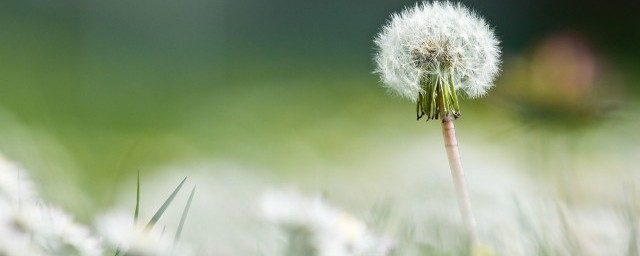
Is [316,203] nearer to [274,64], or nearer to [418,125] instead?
[418,125]

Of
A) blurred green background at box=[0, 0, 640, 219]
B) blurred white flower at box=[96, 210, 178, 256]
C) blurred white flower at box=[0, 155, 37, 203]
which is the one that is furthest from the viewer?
blurred green background at box=[0, 0, 640, 219]

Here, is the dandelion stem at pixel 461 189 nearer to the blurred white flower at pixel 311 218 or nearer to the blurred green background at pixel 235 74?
the blurred white flower at pixel 311 218

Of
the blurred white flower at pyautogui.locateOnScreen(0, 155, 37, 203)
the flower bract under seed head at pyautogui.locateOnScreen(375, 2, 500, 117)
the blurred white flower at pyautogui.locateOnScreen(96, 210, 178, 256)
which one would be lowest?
the blurred white flower at pyautogui.locateOnScreen(96, 210, 178, 256)

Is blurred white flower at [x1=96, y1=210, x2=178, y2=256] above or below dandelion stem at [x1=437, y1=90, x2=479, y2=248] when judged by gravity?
below

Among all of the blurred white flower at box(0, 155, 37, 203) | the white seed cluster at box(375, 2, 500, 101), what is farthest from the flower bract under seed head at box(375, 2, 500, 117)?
the blurred white flower at box(0, 155, 37, 203)

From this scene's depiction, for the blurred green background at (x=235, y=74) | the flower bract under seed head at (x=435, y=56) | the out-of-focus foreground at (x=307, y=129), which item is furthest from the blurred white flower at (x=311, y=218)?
the blurred green background at (x=235, y=74)

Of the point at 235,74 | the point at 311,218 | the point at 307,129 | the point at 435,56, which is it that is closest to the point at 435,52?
the point at 435,56

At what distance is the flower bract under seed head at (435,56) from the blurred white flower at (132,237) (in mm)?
176

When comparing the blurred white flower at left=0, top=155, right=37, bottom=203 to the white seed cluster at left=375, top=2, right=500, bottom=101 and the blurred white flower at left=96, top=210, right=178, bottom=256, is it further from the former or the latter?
the white seed cluster at left=375, top=2, right=500, bottom=101

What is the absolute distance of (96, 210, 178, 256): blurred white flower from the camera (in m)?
0.37

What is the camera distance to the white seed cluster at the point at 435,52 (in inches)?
19.6

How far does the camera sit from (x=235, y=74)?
2248 millimetres

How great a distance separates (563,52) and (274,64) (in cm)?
132

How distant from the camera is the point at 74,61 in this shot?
2.13m
